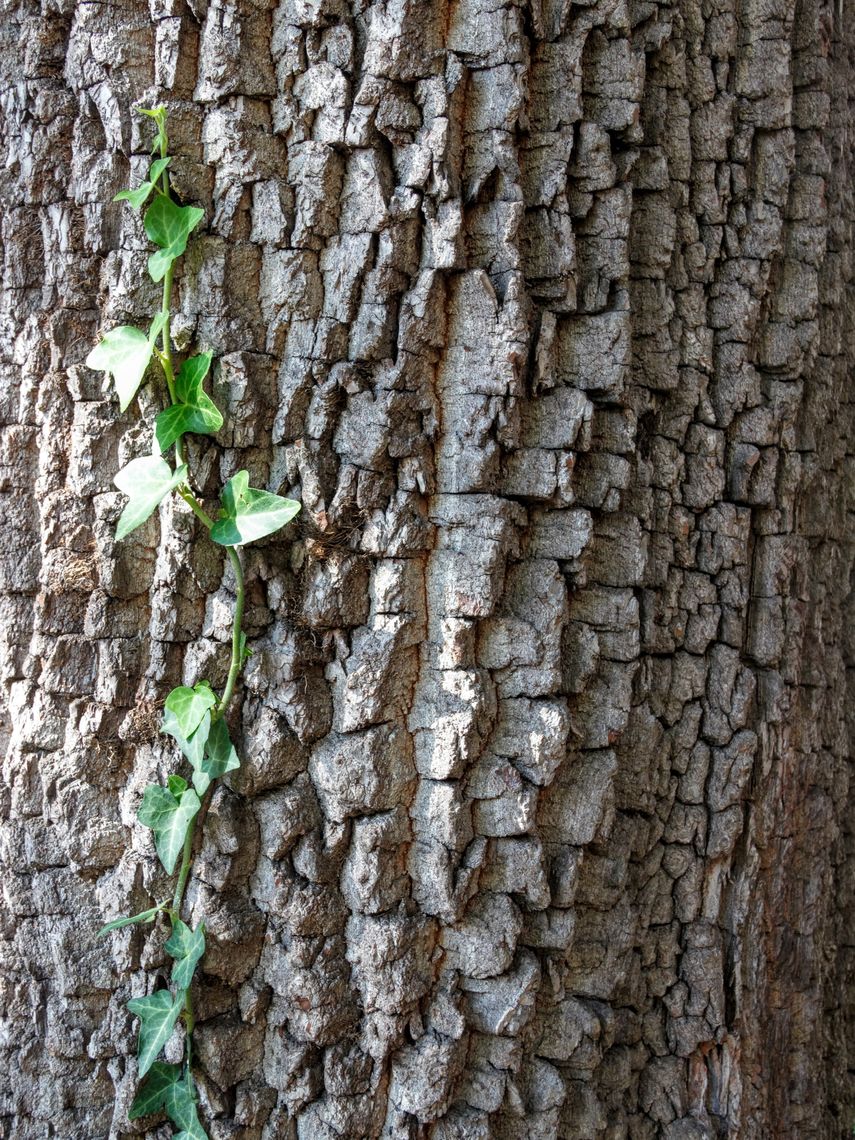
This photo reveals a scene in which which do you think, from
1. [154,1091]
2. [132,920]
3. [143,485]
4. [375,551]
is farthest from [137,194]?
[154,1091]

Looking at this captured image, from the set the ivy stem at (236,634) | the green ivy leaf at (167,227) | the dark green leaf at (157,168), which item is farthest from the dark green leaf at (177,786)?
the dark green leaf at (157,168)

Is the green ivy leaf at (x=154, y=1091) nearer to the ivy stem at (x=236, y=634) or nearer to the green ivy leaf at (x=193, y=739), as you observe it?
the green ivy leaf at (x=193, y=739)

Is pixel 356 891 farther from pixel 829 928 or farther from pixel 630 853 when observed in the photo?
pixel 829 928

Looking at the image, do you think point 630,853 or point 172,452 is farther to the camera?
point 630,853

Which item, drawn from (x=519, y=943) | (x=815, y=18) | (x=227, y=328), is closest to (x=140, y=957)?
(x=519, y=943)

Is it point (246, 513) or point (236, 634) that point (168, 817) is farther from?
point (246, 513)

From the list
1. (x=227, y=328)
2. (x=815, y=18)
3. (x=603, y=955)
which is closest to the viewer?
(x=227, y=328)
